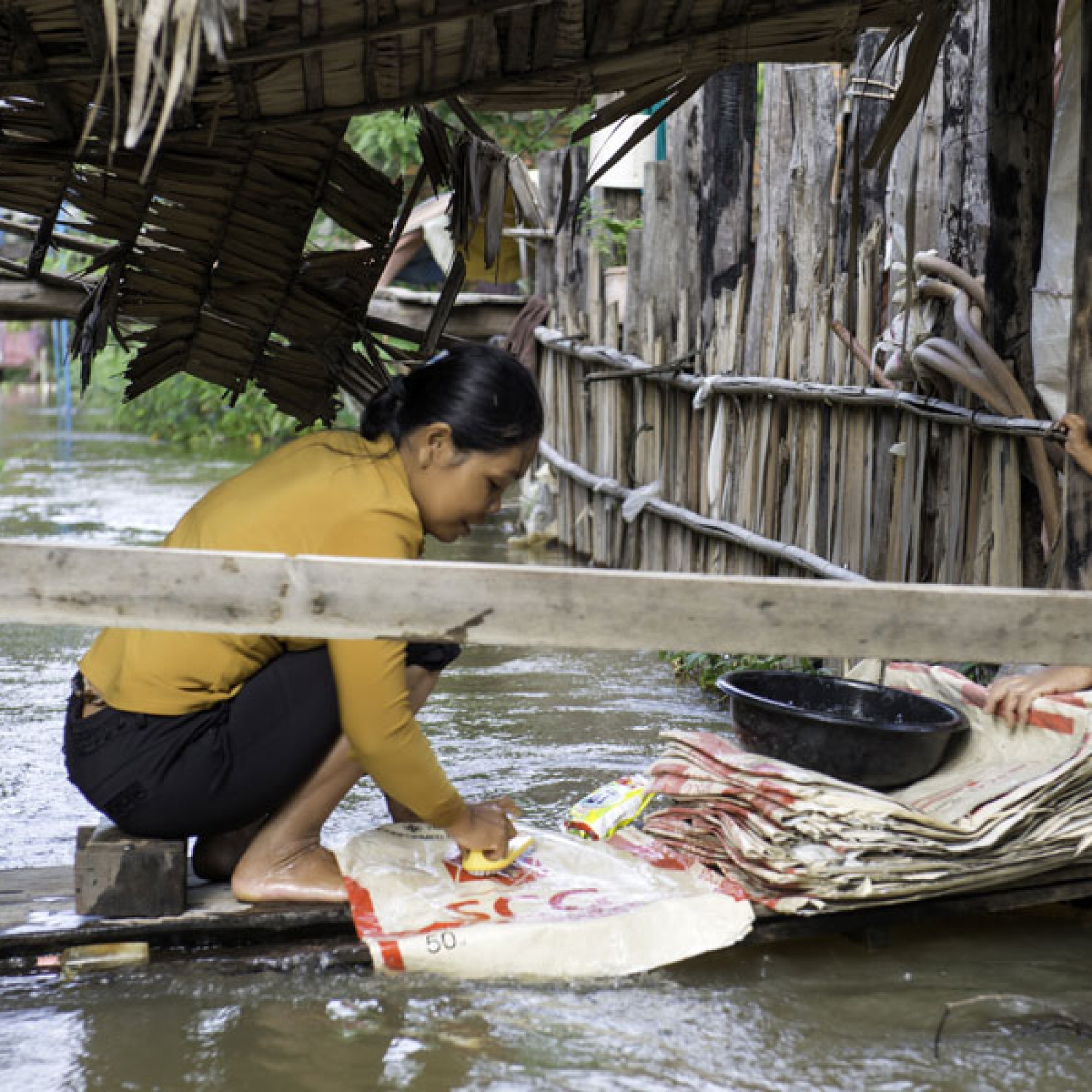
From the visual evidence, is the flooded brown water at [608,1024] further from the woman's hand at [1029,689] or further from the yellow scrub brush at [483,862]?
the woman's hand at [1029,689]

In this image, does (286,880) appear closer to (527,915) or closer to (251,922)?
(251,922)

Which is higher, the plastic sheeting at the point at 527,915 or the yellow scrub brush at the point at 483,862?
the yellow scrub brush at the point at 483,862

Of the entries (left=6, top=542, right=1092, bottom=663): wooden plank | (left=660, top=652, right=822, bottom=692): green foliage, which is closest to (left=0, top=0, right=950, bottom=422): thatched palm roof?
(left=6, top=542, right=1092, bottom=663): wooden plank

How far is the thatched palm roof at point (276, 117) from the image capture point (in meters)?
2.50

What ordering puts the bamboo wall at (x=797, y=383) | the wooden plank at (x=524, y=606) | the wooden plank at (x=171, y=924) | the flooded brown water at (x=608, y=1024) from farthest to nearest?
1. the bamboo wall at (x=797, y=383)
2. the wooden plank at (x=171, y=924)
3. the flooded brown water at (x=608, y=1024)
4. the wooden plank at (x=524, y=606)

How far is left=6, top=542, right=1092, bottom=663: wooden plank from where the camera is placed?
78.2 inches

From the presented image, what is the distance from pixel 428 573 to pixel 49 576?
526 mm

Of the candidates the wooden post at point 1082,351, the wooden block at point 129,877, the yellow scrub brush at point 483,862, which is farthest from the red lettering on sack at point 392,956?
the wooden post at point 1082,351

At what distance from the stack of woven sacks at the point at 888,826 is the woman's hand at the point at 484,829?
14.2 inches

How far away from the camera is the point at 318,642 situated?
2662 mm

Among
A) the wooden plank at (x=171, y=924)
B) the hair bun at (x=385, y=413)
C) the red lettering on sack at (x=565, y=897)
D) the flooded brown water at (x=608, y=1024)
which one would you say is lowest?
the flooded brown water at (x=608, y=1024)

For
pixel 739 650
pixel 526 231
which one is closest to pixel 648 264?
pixel 526 231

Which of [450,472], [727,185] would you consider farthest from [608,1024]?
[727,185]

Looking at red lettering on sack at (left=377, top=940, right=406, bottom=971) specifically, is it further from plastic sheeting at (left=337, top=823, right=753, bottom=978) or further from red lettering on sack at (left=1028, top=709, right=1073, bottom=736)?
red lettering on sack at (left=1028, top=709, right=1073, bottom=736)
